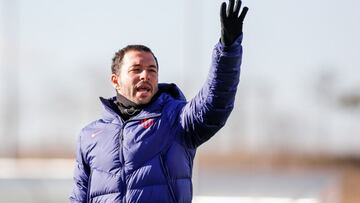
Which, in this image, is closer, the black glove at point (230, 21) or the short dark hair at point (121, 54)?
the black glove at point (230, 21)

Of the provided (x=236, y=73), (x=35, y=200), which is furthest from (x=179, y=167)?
(x=35, y=200)

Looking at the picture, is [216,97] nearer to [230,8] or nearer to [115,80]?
[230,8]

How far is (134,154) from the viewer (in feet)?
7.02

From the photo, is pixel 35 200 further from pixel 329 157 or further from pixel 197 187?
pixel 329 157

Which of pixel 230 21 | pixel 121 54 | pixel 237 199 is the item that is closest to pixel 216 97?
pixel 230 21

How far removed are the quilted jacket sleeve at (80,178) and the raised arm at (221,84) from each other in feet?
1.00

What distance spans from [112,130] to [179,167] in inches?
7.5

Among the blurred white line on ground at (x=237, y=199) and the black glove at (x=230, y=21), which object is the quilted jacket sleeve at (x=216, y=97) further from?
the blurred white line on ground at (x=237, y=199)

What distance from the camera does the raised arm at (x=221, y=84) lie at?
6.64ft

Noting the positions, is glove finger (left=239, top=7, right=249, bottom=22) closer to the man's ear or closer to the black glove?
the black glove

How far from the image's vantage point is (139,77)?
219 centimetres

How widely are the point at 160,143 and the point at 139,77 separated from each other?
17 centimetres

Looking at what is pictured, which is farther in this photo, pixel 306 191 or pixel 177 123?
pixel 306 191

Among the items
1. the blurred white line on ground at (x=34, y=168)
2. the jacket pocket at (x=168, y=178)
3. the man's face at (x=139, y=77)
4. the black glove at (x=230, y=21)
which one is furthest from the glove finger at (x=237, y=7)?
the blurred white line on ground at (x=34, y=168)
